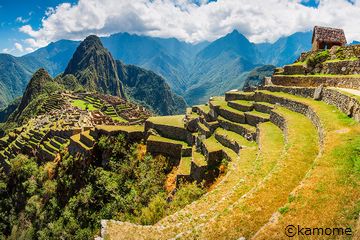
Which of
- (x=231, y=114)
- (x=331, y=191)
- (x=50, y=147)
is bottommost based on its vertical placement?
(x=50, y=147)

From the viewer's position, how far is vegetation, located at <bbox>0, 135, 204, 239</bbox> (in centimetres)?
2523

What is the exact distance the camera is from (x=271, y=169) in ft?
48.5

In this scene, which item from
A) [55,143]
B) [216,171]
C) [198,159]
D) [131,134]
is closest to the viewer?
[216,171]

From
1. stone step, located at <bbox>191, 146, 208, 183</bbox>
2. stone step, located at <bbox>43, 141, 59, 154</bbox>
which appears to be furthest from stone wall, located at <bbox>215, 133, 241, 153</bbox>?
stone step, located at <bbox>43, 141, 59, 154</bbox>

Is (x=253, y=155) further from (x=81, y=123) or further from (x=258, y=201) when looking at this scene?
(x=81, y=123)

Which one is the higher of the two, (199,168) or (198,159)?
(198,159)

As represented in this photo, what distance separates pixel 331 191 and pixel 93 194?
2723 centimetres

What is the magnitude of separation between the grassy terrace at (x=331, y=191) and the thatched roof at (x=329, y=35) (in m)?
22.9

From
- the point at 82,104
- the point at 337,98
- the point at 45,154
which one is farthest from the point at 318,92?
the point at 82,104

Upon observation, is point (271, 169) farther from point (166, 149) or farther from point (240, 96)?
point (240, 96)

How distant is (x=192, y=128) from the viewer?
31.0 m

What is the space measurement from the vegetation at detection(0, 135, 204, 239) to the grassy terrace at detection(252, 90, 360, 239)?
997 centimetres

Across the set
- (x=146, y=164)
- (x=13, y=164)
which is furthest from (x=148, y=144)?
(x=13, y=164)

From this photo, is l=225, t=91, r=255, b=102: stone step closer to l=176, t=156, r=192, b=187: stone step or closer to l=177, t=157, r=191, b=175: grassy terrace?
l=177, t=157, r=191, b=175: grassy terrace
